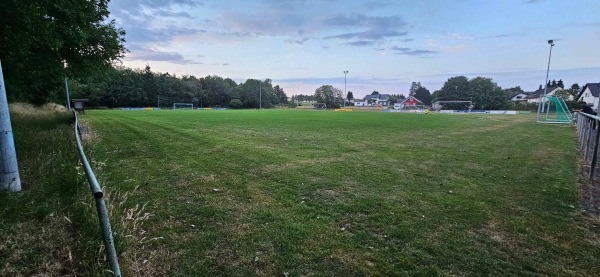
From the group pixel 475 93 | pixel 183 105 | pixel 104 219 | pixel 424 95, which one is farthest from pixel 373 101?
pixel 104 219

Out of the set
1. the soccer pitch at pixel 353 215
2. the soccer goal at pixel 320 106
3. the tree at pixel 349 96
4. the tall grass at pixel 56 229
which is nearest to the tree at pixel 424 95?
the tree at pixel 349 96

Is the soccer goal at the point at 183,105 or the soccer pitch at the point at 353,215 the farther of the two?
the soccer goal at the point at 183,105

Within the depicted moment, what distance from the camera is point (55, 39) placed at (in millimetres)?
10734

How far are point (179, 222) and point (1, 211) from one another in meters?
2.01

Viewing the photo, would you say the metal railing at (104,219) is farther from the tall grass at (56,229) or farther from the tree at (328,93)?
the tree at (328,93)

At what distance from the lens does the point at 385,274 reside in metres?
3.01

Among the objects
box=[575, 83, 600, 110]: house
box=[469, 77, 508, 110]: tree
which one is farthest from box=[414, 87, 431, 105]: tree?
box=[575, 83, 600, 110]: house

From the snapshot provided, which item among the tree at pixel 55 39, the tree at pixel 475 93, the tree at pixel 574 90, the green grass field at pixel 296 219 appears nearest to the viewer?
the green grass field at pixel 296 219

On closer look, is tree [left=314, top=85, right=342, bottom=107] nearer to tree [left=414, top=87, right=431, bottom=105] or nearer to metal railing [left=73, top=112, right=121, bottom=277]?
tree [left=414, top=87, right=431, bottom=105]

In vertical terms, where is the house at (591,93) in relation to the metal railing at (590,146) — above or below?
above

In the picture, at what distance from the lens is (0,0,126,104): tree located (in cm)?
955

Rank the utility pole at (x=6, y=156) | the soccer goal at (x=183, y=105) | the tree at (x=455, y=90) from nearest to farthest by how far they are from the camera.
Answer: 1. the utility pole at (x=6, y=156)
2. the soccer goal at (x=183, y=105)
3. the tree at (x=455, y=90)

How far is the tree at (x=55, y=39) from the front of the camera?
955 centimetres

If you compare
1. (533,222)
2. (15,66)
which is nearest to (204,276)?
(533,222)
